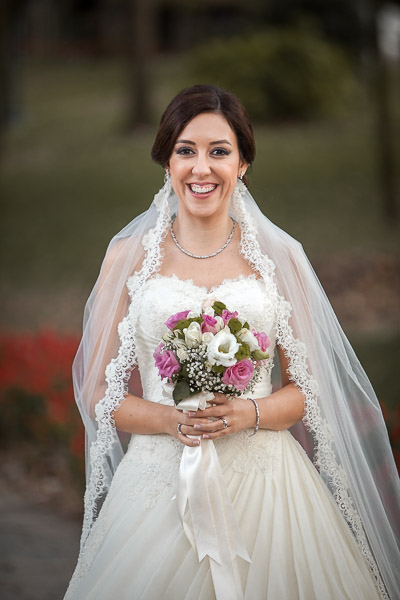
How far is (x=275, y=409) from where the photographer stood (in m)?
3.41

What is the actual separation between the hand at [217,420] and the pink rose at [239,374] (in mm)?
174

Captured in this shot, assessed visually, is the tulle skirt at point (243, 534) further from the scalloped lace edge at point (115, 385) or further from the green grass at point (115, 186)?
the green grass at point (115, 186)

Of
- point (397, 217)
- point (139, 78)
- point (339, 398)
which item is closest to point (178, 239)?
point (339, 398)

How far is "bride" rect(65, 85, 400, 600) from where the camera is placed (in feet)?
10.6

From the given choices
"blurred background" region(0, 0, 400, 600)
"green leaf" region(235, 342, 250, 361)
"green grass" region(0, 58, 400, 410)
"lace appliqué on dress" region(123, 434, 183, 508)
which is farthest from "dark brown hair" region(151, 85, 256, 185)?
"green grass" region(0, 58, 400, 410)

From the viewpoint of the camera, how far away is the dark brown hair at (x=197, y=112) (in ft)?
11.2

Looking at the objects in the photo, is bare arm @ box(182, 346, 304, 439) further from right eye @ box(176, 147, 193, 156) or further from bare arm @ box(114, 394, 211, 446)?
right eye @ box(176, 147, 193, 156)

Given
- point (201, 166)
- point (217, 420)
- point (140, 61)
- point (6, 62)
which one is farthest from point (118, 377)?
point (6, 62)

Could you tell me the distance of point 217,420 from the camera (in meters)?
3.14

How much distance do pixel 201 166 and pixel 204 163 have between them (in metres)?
0.02

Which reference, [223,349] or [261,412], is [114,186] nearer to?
[261,412]

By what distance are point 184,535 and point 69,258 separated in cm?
1135

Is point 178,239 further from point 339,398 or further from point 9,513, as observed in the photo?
point 9,513

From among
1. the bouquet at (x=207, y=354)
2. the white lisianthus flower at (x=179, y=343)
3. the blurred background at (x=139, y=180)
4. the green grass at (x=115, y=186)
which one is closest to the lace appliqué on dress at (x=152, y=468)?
the bouquet at (x=207, y=354)
